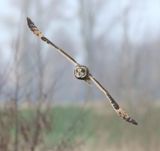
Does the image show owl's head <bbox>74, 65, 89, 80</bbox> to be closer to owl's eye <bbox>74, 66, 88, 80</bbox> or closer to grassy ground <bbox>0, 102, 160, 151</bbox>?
owl's eye <bbox>74, 66, 88, 80</bbox>

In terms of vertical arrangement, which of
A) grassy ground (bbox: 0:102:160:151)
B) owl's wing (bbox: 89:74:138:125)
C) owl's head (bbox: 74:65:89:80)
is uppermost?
grassy ground (bbox: 0:102:160:151)

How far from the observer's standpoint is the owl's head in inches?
50.2

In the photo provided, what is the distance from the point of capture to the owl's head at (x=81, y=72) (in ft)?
4.18

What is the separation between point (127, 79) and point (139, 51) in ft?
2.86

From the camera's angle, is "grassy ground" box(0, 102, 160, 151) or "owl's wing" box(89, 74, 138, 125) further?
"grassy ground" box(0, 102, 160, 151)

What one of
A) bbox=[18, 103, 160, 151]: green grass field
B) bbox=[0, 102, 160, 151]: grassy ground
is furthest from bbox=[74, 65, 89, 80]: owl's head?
bbox=[18, 103, 160, 151]: green grass field

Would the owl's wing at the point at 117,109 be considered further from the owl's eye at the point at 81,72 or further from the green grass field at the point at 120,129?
the green grass field at the point at 120,129

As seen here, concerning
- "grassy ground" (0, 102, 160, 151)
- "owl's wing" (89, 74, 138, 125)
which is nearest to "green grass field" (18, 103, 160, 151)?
"grassy ground" (0, 102, 160, 151)

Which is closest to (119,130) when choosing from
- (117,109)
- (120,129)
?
(120,129)

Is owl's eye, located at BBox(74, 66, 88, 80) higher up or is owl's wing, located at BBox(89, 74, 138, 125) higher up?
owl's eye, located at BBox(74, 66, 88, 80)

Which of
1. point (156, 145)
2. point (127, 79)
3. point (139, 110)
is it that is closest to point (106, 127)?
point (139, 110)

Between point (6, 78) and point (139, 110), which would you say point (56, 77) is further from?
point (139, 110)

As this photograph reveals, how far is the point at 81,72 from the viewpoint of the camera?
1.28 m

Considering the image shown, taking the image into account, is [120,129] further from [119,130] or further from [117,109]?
[117,109]
